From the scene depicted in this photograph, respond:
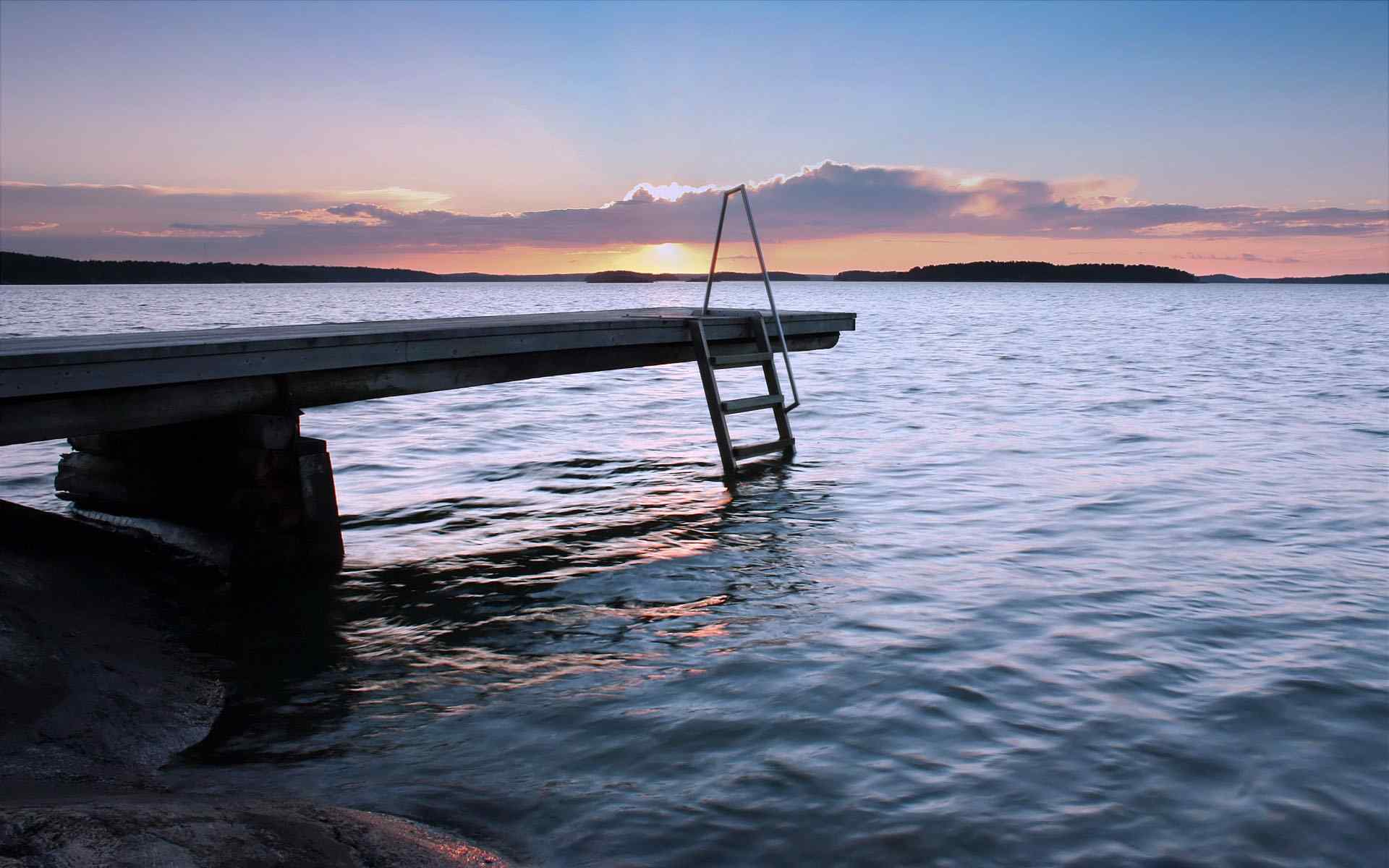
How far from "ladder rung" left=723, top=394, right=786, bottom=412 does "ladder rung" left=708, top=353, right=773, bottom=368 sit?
1.31ft

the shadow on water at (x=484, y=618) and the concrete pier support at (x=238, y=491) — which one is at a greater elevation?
the concrete pier support at (x=238, y=491)

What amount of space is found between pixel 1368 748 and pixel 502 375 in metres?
6.75

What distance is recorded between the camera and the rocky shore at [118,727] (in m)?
2.82

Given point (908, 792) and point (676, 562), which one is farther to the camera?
point (676, 562)

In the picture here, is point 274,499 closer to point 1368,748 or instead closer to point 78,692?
point 78,692

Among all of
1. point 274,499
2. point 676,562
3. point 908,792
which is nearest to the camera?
point 908,792

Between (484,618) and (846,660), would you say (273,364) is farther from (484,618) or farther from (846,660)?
(846,660)

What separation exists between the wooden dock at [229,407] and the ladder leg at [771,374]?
10.1ft

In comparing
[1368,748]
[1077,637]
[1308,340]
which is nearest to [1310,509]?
[1077,637]

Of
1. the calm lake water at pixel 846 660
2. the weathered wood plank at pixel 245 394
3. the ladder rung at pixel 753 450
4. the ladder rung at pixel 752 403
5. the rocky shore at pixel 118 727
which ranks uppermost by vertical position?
the weathered wood plank at pixel 245 394

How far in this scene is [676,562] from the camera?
24.5ft

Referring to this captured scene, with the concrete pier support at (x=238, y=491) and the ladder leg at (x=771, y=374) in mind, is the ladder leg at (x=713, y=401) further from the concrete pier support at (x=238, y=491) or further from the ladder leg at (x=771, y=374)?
the concrete pier support at (x=238, y=491)

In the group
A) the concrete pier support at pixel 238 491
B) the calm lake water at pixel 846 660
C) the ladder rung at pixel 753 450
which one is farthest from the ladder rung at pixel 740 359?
the concrete pier support at pixel 238 491

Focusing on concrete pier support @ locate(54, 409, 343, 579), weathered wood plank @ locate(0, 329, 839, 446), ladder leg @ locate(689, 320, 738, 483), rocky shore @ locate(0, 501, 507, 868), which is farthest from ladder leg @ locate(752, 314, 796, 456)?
rocky shore @ locate(0, 501, 507, 868)
